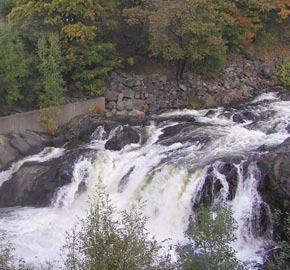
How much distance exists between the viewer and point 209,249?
34.2 feet

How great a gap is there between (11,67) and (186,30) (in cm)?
841

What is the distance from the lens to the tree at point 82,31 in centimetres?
2672

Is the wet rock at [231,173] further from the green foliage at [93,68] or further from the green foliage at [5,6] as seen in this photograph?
the green foliage at [5,6]

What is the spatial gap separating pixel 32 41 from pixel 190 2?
26.7 ft

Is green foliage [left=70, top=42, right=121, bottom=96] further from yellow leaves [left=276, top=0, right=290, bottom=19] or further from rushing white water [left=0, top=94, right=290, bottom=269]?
yellow leaves [left=276, top=0, right=290, bottom=19]

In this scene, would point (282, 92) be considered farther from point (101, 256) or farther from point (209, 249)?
point (101, 256)

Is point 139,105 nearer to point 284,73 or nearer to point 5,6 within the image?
point 284,73

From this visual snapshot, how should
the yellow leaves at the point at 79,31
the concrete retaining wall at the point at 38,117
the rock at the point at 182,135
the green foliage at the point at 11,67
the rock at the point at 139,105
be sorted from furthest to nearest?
the rock at the point at 139,105, the yellow leaves at the point at 79,31, the green foliage at the point at 11,67, the concrete retaining wall at the point at 38,117, the rock at the point at 182,135

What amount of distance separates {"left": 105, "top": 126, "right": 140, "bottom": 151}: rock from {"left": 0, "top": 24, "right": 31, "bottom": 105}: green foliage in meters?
5.48

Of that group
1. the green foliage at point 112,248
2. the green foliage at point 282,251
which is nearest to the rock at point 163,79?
the green foliage at point 282,251

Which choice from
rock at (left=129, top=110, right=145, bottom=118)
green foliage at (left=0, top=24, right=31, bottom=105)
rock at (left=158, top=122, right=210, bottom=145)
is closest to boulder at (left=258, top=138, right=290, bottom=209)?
rock at (left=158, top=122, right=210, bottom=145)

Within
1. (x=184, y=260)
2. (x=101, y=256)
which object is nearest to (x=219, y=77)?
(x=184, y=260)

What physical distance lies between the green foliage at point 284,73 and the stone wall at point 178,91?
1.76 feet

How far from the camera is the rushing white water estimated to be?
18.0 meters
